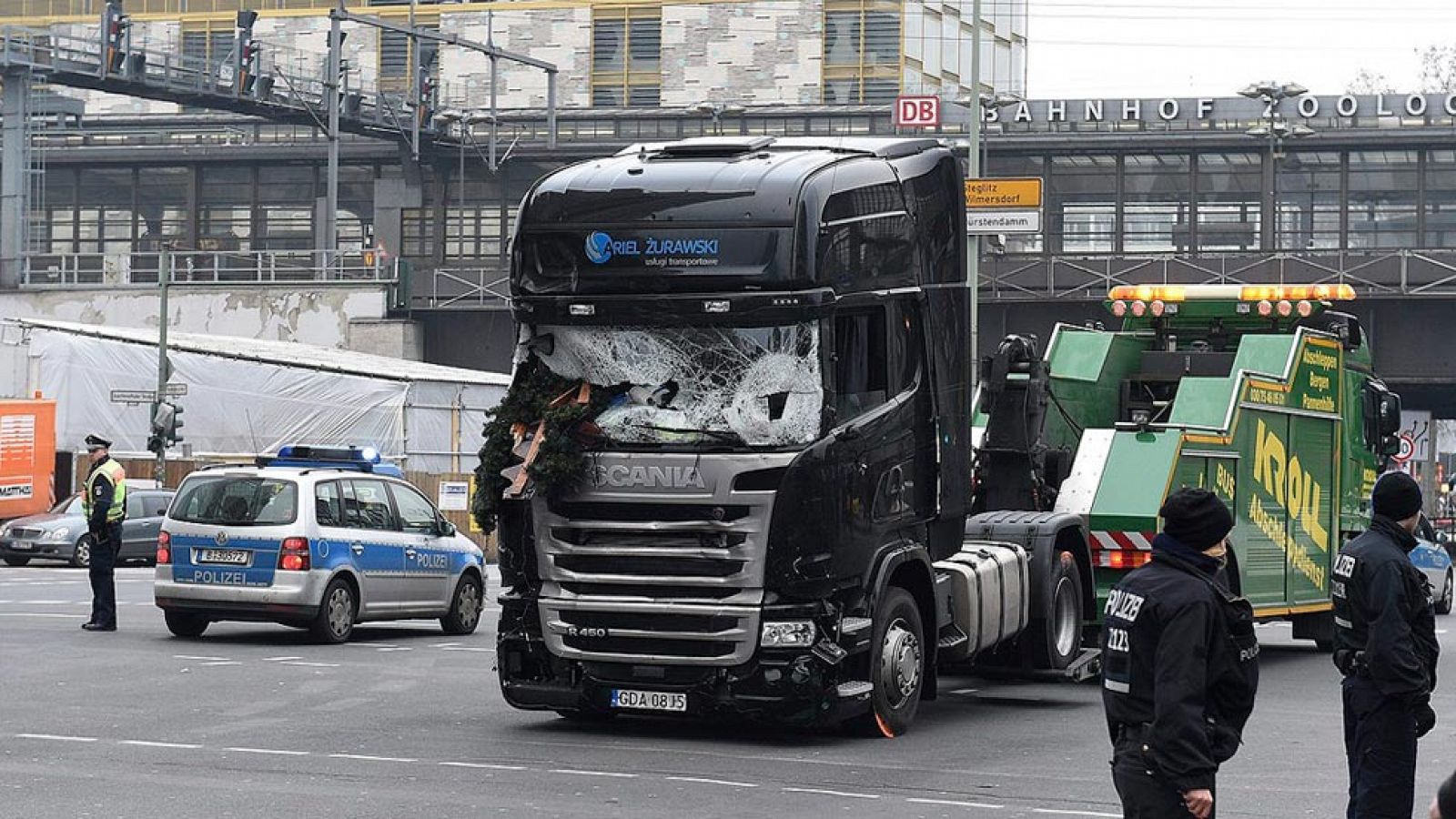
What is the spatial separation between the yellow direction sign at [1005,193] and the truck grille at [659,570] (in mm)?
16771

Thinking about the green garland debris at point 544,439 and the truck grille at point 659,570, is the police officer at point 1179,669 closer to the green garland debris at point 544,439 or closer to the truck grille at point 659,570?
the truck grille at point 659,570

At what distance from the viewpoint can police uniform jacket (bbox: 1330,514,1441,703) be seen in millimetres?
9000

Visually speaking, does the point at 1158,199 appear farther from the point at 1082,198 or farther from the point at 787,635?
the point at 787,635

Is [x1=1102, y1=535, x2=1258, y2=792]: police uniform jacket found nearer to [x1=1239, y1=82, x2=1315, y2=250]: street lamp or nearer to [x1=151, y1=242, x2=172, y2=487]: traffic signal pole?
[x1=151, y1=242, x2=172, y2=487]: traffic signal pole

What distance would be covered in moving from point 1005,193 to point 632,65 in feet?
209

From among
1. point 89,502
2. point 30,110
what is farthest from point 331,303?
point 89,502

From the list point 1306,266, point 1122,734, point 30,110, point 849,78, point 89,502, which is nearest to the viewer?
point 1122,734

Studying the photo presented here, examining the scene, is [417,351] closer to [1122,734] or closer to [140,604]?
[140,604]

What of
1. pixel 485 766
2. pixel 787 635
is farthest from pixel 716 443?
pixel 485 766

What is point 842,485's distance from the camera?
13594mm

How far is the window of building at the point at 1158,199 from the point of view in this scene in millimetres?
70750

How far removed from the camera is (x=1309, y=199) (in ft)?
232

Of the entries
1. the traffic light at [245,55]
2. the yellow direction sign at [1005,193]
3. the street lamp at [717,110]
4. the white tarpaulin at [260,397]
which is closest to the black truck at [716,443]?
the yellow direction sign at [1005,193]

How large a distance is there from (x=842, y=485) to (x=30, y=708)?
561cm
